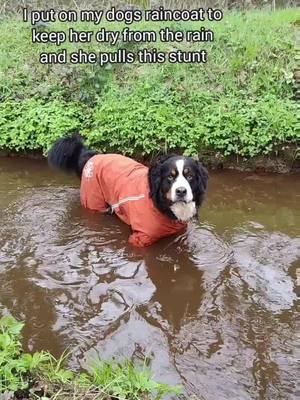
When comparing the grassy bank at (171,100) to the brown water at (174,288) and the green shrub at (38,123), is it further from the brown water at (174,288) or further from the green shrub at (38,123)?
the brown water at (174,288)

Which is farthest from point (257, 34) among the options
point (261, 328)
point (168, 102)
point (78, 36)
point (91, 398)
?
point (91, 398)

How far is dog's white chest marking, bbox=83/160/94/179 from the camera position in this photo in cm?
559

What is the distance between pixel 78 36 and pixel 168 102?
2.68 m

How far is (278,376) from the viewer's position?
339 centimetres

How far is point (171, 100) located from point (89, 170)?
209 centimetres

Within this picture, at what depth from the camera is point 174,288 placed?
14.7 feet

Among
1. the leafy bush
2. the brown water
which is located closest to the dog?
the brown water

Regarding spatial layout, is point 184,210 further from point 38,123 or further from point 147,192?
point 38,123

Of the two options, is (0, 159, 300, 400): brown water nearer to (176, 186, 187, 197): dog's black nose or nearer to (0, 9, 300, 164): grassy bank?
(176, 186, 187, 197): dog's black nose

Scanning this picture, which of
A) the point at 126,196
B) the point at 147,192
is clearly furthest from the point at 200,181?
the point at 126,196

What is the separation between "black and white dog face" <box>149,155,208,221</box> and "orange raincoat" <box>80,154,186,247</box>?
12cm

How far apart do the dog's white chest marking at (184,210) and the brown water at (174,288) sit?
1.15 ft

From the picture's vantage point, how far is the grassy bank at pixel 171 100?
6.70 m

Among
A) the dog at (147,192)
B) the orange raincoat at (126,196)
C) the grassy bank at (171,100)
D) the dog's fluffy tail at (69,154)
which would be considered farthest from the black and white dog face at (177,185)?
the grassy bank at (171,100)
